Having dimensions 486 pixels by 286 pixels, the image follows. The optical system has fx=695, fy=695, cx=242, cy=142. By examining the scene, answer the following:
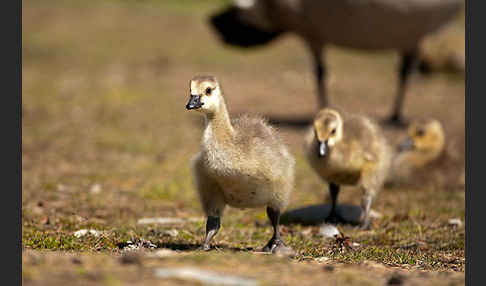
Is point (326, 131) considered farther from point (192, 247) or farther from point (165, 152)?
point (165, 152)

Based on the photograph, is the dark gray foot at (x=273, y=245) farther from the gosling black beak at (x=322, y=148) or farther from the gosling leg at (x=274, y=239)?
the gosling black beak at (x=322, y=148)

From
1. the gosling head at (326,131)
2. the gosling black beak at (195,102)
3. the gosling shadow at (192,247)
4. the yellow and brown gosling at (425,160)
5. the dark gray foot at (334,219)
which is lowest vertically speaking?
the gosling shadow at (192,247)

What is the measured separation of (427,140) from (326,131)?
3030 millimetres

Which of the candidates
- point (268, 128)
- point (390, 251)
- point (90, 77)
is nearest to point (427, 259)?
point (390, 251)

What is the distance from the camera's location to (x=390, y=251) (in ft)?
17.6

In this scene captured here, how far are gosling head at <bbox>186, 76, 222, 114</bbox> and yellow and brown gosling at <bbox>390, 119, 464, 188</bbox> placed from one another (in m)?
4.18

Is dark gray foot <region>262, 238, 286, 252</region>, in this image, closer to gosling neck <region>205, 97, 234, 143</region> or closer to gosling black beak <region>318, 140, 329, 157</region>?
gosling neck <region>205, 97, 234, 143</region>

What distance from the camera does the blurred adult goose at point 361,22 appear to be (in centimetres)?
1099

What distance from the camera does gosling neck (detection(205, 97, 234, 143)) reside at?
4918mm

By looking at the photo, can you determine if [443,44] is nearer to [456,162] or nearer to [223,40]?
[223,40]

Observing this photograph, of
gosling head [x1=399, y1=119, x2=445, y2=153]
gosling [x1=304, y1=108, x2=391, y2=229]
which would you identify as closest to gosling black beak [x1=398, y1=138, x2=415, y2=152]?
gosling head [x1=399, y1=119, x2=445, y2=153]

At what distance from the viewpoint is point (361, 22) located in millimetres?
11141

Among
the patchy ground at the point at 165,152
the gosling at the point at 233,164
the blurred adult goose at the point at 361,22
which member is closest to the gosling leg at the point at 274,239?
the gosling at the point at 233,164

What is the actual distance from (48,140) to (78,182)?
2546mm
